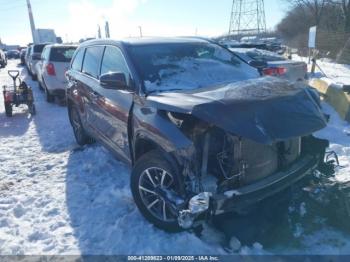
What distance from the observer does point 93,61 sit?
521 cm

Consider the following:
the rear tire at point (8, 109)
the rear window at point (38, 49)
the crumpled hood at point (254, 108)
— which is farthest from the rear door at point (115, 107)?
the rear window at point (38, 49)

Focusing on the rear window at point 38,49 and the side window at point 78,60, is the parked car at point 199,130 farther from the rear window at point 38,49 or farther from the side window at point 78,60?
the rear window at point 38,49

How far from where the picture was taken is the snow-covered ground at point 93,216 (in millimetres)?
3262

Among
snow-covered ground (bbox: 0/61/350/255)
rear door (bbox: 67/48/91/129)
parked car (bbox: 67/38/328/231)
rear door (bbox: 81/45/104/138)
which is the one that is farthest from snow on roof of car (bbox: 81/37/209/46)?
snow-covered ground (bbox: 0/61/350/255)

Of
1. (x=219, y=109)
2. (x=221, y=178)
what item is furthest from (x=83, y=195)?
(x=219, y=109)

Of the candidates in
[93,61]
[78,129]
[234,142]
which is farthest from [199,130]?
[78,129]

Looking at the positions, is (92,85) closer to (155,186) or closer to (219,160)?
(155,186)

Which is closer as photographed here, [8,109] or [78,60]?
[78,60]

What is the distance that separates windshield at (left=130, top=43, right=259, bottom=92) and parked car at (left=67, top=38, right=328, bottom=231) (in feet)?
0.04

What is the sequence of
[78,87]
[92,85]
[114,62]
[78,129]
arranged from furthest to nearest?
[78,129] → [78,87] → [92,85] → [114,62]

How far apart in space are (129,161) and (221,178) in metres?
1.42

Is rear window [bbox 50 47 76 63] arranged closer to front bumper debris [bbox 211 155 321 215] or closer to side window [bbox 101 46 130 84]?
side window [bbox 101 46 130 84]

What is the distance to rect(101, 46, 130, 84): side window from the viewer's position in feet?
13.2

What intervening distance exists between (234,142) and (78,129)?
4.15 meters
